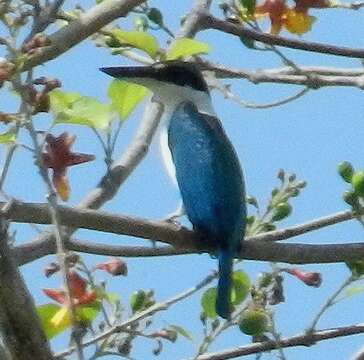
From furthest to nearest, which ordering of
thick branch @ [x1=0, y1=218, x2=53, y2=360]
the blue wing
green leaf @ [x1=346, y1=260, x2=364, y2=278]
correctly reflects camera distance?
the blue wing → green leaf @ [x1=346, y1=260, x2=364, y2=278] → thick branch @ [x1=0, y1=218, x2=53, y2=360]

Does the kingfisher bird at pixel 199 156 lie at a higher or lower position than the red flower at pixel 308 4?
lower

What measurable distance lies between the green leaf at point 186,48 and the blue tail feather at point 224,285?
0.48m

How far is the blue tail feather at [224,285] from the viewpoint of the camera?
2848 mm

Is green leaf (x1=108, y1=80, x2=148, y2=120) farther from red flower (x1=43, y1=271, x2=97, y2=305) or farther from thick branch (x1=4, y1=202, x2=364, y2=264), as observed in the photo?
red flower (x1=43, y1=271, x2=97, y2=305)

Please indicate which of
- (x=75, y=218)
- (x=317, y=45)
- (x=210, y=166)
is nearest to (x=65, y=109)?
(x=75, y=218)

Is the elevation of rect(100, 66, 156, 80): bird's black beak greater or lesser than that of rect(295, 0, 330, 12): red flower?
lesser

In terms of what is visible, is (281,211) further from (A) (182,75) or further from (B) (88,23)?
(A) (182,75)

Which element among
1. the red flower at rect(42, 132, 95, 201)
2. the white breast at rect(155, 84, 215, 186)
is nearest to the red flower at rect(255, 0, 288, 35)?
the white breast at rect(155, 84, 215, 186)

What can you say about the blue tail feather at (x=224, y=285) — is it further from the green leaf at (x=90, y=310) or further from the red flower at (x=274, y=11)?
the red flower at (x=274, y=11)

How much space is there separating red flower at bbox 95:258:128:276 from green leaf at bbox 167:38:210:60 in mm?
496

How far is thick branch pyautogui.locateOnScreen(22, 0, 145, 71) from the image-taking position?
2.80 m

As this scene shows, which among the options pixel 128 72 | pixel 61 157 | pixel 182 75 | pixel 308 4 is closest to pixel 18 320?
pixel 61 157

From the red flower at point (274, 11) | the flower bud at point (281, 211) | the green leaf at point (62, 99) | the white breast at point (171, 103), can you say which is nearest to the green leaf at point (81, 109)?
the green leaf at point (62, 99)

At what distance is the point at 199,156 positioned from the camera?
3.55 metres
